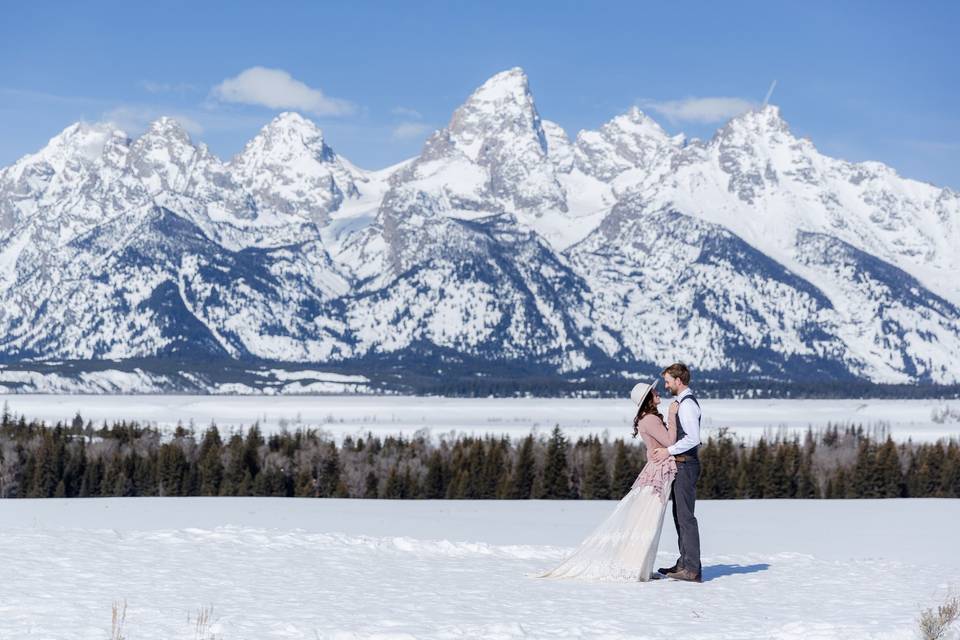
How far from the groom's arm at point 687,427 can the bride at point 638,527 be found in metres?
0.21

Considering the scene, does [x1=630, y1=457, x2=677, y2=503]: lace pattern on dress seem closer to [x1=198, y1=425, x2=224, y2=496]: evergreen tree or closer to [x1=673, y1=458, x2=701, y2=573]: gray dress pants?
[x1=673, y1=458, x2=701, y2=573]: gray dress pants

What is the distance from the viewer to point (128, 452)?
110375 mm

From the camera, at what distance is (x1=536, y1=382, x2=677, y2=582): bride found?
20.0 metres

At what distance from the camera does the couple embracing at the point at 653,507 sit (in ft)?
65.7

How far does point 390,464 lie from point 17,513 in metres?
85.3

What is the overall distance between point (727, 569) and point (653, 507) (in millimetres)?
3138

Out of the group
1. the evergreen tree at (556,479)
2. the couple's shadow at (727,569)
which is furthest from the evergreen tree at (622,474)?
the couple's shadow at (727,569)

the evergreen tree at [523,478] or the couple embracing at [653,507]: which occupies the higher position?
the couple embracing at [653,507]

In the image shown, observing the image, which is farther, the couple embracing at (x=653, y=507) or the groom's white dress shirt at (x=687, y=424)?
the groom's white dress shirt at (x=687, y=424)

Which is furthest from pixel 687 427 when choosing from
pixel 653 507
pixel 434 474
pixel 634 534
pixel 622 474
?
pixel 434 474

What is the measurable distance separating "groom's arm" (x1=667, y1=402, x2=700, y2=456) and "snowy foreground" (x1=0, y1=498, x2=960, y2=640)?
2032mm

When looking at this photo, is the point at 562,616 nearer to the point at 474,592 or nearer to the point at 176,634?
the point at 474,592

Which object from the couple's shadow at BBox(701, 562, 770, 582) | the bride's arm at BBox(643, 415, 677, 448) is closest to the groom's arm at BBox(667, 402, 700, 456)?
the bride's arm at BBox(643, 415, 677, 448)

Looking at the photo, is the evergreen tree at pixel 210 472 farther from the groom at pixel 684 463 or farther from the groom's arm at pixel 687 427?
the groom's arm at pixel 687 427
